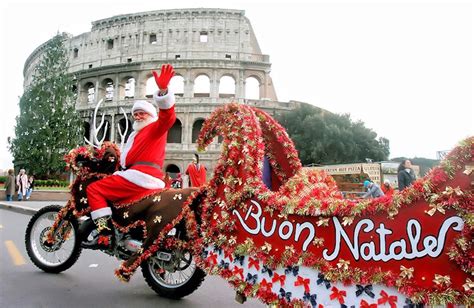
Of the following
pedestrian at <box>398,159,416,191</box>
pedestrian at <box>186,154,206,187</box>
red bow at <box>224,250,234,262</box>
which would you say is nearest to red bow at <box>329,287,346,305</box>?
red bow at <box>224,250,234,262</box>

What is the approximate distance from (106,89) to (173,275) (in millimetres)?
42749

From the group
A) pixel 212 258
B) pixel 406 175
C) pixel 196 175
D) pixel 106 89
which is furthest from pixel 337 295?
pixel 106 89

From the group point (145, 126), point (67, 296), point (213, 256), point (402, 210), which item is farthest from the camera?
point (145, 126)

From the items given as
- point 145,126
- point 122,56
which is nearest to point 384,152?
point 122,56

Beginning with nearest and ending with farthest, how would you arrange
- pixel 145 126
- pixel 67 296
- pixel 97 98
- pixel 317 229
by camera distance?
pixel 317 229, pixel 67 296, pixel 145 126, pixel 97 98

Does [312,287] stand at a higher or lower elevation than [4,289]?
higher

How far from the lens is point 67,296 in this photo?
352 centimetres

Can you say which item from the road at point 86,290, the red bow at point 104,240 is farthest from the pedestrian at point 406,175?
the red bow at point 104,240

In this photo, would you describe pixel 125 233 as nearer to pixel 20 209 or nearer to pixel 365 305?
pixel 365 305

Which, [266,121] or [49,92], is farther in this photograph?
[49,92]

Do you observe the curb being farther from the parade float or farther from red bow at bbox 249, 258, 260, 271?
red bow at bbox 249, 258, 260, 271

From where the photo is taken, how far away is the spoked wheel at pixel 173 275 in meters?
3.42

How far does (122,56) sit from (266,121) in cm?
4340

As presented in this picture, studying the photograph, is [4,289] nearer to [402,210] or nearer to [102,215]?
[102,215]
